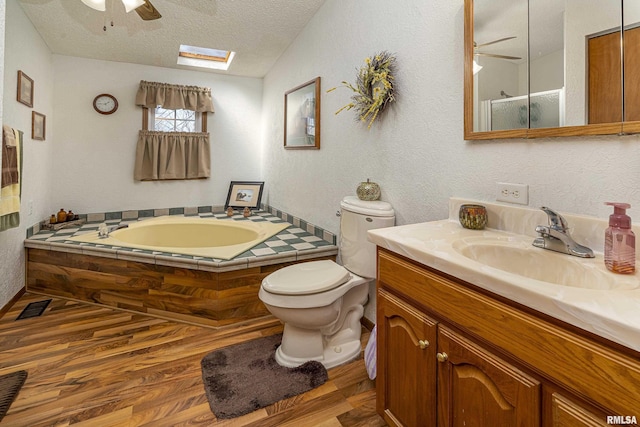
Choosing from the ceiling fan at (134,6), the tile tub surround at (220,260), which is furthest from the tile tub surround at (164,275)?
the ceiling fan at (134,6)

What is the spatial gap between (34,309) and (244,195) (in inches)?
88.5

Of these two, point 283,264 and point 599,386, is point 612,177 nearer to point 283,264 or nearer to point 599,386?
point 599,386

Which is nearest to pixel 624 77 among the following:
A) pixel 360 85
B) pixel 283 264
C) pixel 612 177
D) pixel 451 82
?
pixel 612 177

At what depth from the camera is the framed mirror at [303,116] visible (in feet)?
9.02

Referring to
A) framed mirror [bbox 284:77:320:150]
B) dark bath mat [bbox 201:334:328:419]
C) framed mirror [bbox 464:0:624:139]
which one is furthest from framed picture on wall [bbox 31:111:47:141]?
framed mirror [bbox 464:0:624:139]

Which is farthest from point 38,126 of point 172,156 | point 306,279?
point 306,279

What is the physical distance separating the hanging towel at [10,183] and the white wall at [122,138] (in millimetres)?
1288

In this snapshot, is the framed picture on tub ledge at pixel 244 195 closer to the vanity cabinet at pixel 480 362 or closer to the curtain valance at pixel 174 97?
the curtain valance at pixel 174 97

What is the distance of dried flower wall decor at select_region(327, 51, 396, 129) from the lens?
1.86 metres

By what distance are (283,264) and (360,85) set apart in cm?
136

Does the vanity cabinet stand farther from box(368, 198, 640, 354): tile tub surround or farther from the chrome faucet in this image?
the chrome faucet

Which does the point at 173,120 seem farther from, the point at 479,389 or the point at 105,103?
the point at 479,389

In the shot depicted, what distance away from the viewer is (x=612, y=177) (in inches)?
40.2

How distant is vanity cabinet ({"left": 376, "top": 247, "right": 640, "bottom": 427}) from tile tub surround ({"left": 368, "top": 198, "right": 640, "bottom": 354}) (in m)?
0.04
